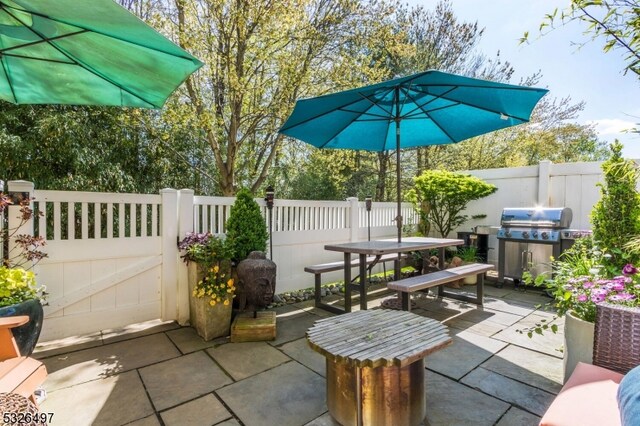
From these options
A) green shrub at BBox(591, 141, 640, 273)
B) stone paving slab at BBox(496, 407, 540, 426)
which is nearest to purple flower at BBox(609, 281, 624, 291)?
stone paving slab at BBox(496, 407, 540, 426)

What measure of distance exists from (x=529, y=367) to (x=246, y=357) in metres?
2.28

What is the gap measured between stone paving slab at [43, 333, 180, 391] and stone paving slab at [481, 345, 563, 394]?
2.68m

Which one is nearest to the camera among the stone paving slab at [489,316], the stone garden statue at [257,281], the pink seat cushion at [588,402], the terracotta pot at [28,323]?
the pink seat cushion at [588,402]

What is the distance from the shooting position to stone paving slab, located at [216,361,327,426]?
1.89 metres

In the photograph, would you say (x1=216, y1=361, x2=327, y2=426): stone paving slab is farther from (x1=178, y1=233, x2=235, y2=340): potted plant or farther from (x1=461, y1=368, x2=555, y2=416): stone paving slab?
(x1=461, y1=368, x2=555, y2=416): stone paving slab

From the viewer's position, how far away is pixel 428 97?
3635mm

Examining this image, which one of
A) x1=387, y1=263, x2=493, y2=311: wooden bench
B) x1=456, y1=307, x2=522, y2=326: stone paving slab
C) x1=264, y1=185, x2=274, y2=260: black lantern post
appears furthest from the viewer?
x1=264, y1=185, x2=274, y2=260: black lantern post

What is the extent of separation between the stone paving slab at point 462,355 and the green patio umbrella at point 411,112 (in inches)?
56.7

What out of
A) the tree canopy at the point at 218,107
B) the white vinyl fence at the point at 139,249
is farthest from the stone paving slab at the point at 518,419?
the tree canopy at the point at 218,107

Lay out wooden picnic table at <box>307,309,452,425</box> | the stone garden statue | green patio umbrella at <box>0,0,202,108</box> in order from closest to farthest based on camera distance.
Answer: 1. wooden picnic table at <box>307,309,452,425</box>
2. green patio umbrella at <box>0,0,202,108</box>
3. the stone garden statue

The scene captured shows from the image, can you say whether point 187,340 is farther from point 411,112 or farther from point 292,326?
point 411,112

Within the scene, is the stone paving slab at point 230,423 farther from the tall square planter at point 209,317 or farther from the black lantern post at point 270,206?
the black lantern post at point 270,206

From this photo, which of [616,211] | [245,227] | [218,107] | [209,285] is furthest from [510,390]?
[218,107]

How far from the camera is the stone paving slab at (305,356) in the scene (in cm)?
250
